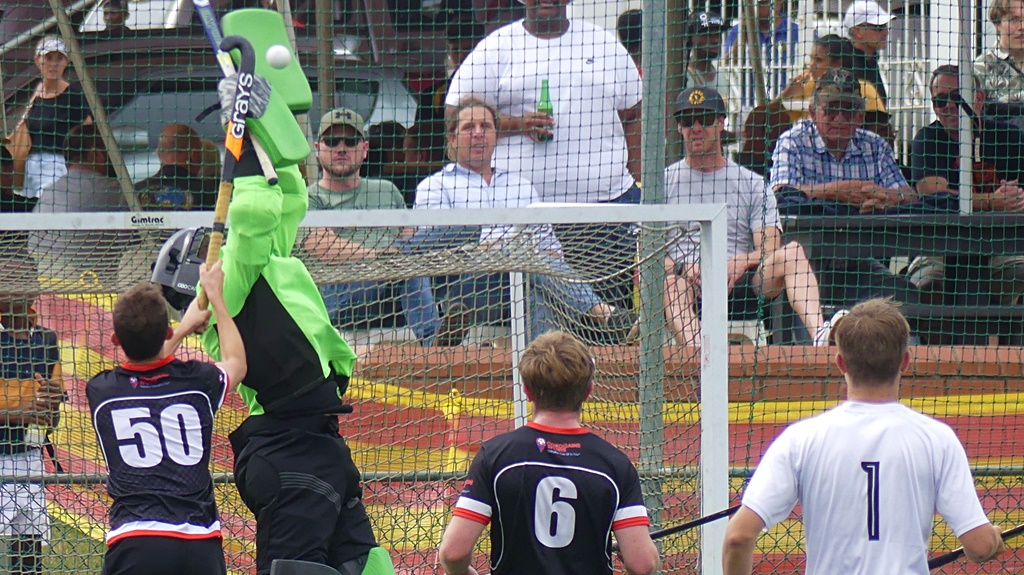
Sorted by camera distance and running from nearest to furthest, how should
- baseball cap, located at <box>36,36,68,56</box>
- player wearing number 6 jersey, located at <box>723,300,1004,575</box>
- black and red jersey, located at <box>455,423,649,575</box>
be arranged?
player wearing number 6 jersey, located at <box>723,300,1004,575</box>
black and red jersey, located at <box>455,423,649,575</box>
baseball cap, located at <box>36,36,68,56</box>

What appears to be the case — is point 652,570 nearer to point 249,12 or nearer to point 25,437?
→ point 249,12

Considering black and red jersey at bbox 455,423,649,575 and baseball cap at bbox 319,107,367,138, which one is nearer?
black and red jersey at bbox 455,423,649,575

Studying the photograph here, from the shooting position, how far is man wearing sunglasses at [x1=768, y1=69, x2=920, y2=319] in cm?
588

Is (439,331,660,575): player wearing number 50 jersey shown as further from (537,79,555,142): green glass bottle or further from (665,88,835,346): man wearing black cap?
(537,79,555,142): green glass bottle

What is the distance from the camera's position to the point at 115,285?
4934 mm

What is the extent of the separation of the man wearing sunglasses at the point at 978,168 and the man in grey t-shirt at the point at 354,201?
236cm

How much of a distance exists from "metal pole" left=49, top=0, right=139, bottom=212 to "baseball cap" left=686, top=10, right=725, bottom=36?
2549mm

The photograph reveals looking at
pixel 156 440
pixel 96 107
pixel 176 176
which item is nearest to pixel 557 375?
pixel 156 440

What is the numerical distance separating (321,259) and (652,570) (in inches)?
92.4

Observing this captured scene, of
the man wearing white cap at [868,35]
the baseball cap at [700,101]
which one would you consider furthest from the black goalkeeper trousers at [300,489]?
the man wearing white cap at [868,35]

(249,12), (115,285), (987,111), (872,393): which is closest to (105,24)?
(115,285)

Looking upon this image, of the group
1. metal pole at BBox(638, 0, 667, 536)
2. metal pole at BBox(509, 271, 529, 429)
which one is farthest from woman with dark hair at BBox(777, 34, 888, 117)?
metal pole at BBox(509, 271, 529, 429)

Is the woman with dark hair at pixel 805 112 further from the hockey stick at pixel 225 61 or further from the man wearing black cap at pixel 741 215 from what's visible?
the hockey stick at pixel 225 61

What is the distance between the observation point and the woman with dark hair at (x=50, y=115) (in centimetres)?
585
